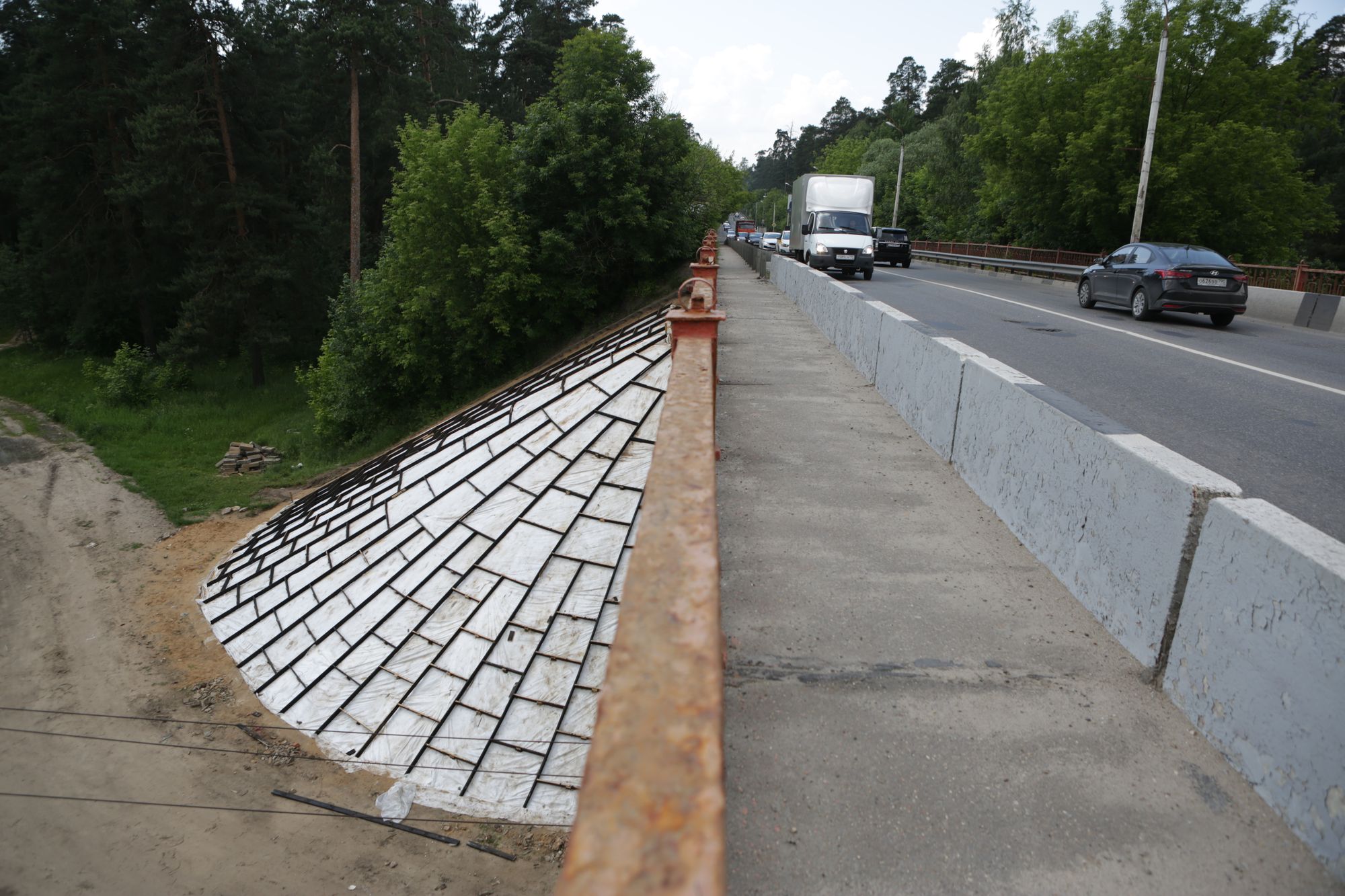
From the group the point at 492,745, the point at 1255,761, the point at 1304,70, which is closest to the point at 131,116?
the point at 492,745

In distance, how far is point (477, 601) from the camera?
50.2 ft

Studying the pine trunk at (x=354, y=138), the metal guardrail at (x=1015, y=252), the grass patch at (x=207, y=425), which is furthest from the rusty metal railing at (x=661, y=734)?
the pine trunk at (x=354, y=138)

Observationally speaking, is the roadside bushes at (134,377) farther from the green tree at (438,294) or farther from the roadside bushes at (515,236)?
the green tree at (438,294)

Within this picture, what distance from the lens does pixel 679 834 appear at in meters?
1.11

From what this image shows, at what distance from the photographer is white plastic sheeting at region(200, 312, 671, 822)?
45.3 ft

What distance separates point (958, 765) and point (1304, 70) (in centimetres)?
4353

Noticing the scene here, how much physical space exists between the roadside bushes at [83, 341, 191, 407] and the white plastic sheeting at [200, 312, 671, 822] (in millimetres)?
22211

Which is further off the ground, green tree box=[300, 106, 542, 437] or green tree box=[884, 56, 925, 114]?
green tree box=[884, 56, 925, 114]

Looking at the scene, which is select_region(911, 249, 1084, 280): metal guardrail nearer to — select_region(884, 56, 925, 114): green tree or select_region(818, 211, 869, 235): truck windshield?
select_region(818, 211, 869, 235): truck windshield

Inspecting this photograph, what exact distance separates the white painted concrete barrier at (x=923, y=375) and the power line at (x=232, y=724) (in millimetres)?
8035

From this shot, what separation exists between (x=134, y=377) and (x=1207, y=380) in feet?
137

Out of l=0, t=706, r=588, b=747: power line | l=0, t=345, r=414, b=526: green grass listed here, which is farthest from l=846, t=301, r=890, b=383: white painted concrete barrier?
l=0, t=345, r=414, b=526: green grass

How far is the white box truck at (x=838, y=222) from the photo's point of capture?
27.1m

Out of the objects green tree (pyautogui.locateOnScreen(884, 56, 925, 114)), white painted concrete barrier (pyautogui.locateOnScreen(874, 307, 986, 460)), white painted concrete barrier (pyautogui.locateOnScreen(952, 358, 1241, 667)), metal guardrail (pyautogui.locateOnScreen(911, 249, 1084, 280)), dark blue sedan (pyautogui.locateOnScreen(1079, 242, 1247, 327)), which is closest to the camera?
white painted concrete barrier (pyautogui.locateOnScreen(952, 358, 1241, 667))
